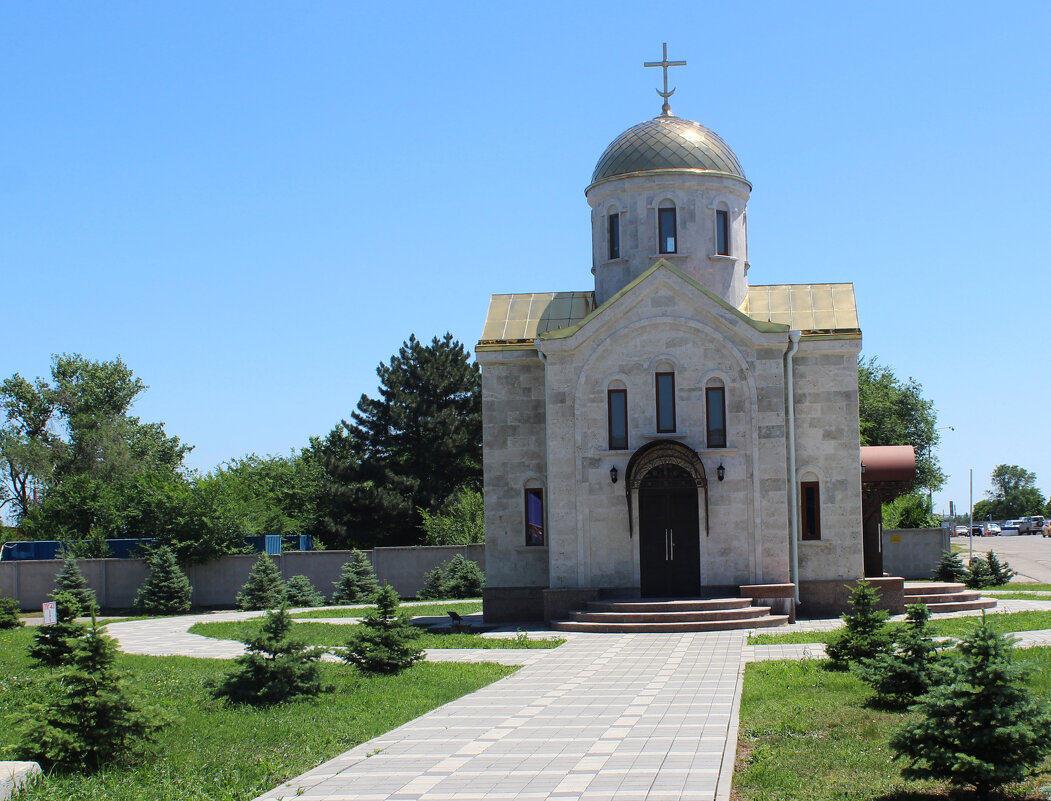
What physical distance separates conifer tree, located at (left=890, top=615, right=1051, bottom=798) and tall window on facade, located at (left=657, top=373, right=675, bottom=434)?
15884mm

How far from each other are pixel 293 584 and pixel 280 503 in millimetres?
25454

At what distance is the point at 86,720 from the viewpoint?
35.6ft

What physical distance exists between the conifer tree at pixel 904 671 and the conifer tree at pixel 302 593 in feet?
79.0

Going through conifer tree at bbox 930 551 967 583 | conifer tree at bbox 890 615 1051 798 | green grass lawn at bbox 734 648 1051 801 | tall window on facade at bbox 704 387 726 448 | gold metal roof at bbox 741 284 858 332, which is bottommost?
green grass lawn at bbox 734 648 1051 801

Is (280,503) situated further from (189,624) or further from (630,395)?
(630,395)

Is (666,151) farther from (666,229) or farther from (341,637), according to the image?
(341,637)

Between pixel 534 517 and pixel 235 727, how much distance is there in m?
13.8

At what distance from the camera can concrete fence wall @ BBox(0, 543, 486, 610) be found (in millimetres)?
35938

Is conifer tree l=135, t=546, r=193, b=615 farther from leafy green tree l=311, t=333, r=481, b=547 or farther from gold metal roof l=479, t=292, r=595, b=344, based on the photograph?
leafy green tree l=311, t=333, r=481, b=547

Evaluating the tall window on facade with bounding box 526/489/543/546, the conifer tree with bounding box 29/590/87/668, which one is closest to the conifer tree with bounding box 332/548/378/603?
the tall window on facade with bounding box 526/489/543/546

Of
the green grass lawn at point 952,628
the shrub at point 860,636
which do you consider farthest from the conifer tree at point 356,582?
the shrub at point 860,636

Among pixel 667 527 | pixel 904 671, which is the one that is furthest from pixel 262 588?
pixel 904 671

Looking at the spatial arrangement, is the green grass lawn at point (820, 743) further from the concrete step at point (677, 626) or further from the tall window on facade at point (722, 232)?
the tall window on facade at point (722, 232)

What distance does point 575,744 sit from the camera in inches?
448
